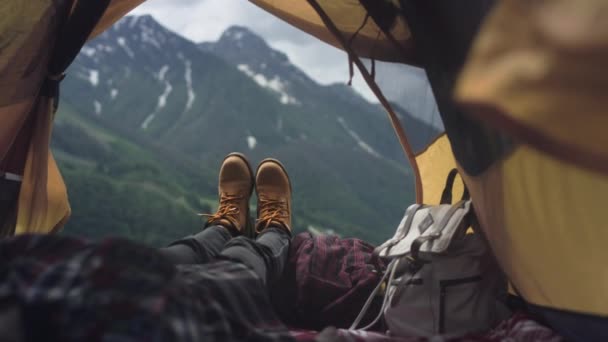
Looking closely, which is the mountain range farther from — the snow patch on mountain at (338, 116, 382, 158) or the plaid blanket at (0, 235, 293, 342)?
Result: the plaid blanket at (0, 235, 293, 342)

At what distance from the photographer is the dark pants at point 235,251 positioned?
0.96 m

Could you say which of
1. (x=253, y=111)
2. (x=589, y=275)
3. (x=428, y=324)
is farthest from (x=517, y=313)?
(x=253, y=111)

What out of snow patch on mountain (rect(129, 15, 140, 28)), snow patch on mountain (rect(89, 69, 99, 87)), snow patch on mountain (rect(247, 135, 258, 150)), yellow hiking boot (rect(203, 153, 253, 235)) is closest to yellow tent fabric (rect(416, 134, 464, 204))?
yellow hiking boot (rect(203, 153, 253, 235))

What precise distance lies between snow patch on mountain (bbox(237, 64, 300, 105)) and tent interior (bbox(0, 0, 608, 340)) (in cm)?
3504

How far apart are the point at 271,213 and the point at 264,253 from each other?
19.5 inches

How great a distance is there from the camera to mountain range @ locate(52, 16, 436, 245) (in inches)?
679

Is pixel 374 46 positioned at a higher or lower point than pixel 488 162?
higher

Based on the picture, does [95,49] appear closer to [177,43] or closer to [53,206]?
[177,43]

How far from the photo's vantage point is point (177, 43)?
42031 mm

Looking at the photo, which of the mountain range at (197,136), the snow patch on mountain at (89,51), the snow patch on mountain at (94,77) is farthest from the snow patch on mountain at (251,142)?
the snow patch on mountain at (89,51)

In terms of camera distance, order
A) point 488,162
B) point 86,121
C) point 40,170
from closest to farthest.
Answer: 1. point 488,162
2. point 40,170
3. point 86,121

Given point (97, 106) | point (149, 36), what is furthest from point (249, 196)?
point (149, 36)

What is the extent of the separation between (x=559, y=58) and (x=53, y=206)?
135 cm

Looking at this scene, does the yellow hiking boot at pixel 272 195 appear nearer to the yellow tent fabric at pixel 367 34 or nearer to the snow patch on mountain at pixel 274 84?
the yellow tent fabric at pixel 367 34
